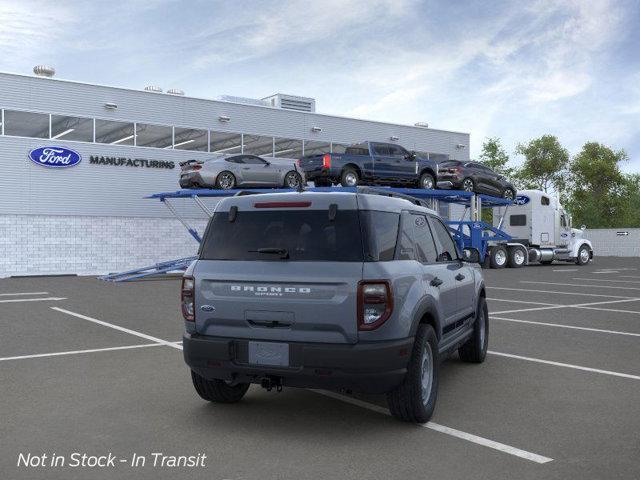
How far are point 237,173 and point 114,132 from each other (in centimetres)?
721

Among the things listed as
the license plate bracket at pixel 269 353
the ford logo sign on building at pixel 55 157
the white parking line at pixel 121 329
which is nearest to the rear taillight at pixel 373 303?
the license plate bracket at pixel 269 353

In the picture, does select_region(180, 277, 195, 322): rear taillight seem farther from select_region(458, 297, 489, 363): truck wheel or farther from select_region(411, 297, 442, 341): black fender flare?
select_region(458, 297, 489, 363): truck wheel

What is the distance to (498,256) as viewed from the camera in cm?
3034

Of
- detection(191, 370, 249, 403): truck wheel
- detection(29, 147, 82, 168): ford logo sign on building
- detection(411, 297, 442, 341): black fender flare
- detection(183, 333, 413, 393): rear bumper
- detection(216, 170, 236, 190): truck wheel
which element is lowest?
detection(191, 370, 249, 403): truck wheel

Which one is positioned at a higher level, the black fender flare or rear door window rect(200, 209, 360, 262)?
rear door window rect(200, 209, 360, 262)

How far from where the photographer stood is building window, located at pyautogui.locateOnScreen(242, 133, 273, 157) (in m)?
31.5

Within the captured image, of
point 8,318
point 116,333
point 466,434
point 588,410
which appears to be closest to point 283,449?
point 466,434

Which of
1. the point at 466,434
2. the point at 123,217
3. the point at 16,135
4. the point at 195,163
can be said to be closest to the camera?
the point at 466,434

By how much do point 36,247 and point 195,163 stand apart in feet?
24.8

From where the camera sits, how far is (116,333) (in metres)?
10.2

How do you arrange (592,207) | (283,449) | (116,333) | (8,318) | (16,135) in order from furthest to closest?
(592,207)
(16,135)
(8,318)
(116,333)
(283,449)

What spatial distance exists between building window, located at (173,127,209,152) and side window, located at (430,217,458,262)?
2399cm

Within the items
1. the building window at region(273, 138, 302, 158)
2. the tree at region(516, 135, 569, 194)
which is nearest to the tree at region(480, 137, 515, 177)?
the tree at region(516, 135, 569, 194)

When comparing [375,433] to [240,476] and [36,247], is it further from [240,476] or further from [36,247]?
[36,247]
